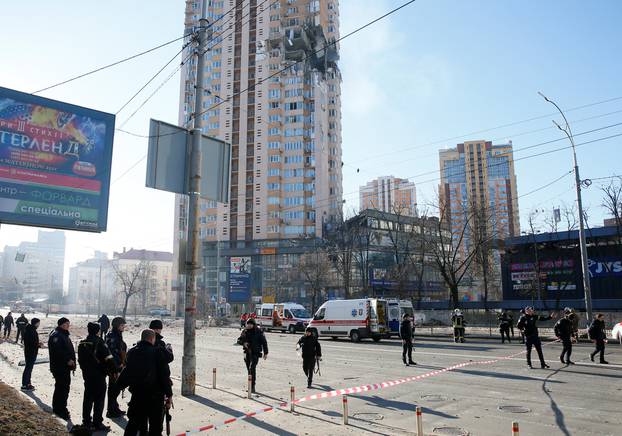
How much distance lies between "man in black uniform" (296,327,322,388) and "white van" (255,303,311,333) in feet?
81.1

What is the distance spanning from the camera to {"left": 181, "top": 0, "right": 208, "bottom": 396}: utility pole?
10680 mm

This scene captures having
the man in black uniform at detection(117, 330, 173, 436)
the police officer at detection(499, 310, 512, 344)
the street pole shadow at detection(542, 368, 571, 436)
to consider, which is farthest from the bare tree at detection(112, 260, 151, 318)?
the man in black uniform at detection(117, 330, 173, 436)

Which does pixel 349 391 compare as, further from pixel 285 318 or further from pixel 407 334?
pixel 285 318

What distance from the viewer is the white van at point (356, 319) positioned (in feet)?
89.9

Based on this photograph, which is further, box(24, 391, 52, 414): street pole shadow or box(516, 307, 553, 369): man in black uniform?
box(516, 307, 553, 369): man in black uniform

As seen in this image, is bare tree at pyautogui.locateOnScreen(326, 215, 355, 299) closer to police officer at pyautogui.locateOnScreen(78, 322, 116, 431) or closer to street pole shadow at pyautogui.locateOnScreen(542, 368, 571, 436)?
street pole shadow at pyautogui.locateOnScreen(542, 368, 571, 436)

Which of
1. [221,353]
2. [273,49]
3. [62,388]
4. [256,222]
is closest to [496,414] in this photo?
[62,388]

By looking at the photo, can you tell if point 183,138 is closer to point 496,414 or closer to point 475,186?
point 496,414

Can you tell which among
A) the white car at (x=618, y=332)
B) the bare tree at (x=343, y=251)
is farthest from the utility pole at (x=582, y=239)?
the bare tree at (x=343, y=251)

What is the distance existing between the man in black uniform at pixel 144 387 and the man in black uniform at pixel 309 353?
6.36 m

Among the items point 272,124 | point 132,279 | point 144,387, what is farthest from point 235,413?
point 132,279

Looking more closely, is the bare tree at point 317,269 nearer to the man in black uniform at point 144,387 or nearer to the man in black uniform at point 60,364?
the man in black uniform at point 60,364

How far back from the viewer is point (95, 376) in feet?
26.2

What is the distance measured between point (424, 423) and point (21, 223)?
11.2 meters
